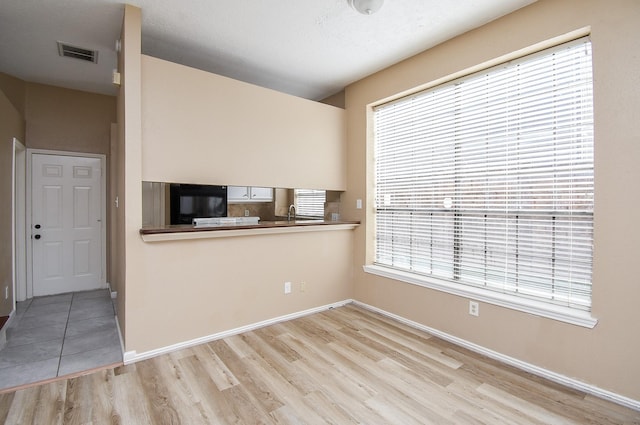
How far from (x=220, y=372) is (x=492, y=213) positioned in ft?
8.37

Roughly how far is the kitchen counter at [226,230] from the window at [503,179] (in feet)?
A: 2.64

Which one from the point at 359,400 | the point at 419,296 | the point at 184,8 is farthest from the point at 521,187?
the point at 184,8

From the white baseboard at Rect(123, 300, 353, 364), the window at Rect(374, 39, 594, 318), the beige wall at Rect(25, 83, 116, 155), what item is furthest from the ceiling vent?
the window at Rect(374, 39, 594, 318)

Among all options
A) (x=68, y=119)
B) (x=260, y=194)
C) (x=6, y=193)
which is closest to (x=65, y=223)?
(x=6, y=193)

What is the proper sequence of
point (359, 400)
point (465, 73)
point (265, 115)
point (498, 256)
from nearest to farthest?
point (359, 400), point (498, 256), point (465, 73), point (265, 115)

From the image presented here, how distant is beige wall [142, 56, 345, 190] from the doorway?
101 inches

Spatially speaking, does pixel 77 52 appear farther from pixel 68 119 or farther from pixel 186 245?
pixel 186 245

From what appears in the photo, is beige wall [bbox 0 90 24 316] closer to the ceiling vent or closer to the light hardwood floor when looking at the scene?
the ceiling vent

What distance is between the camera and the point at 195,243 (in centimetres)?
283

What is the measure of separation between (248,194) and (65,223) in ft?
8.46

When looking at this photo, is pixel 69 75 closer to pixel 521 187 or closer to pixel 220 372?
pixel 220 372

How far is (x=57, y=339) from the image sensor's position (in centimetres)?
294

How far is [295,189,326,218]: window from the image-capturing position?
4.55 metres

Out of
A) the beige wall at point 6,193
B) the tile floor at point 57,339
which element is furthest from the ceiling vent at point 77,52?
the tile floor at point 57,339
